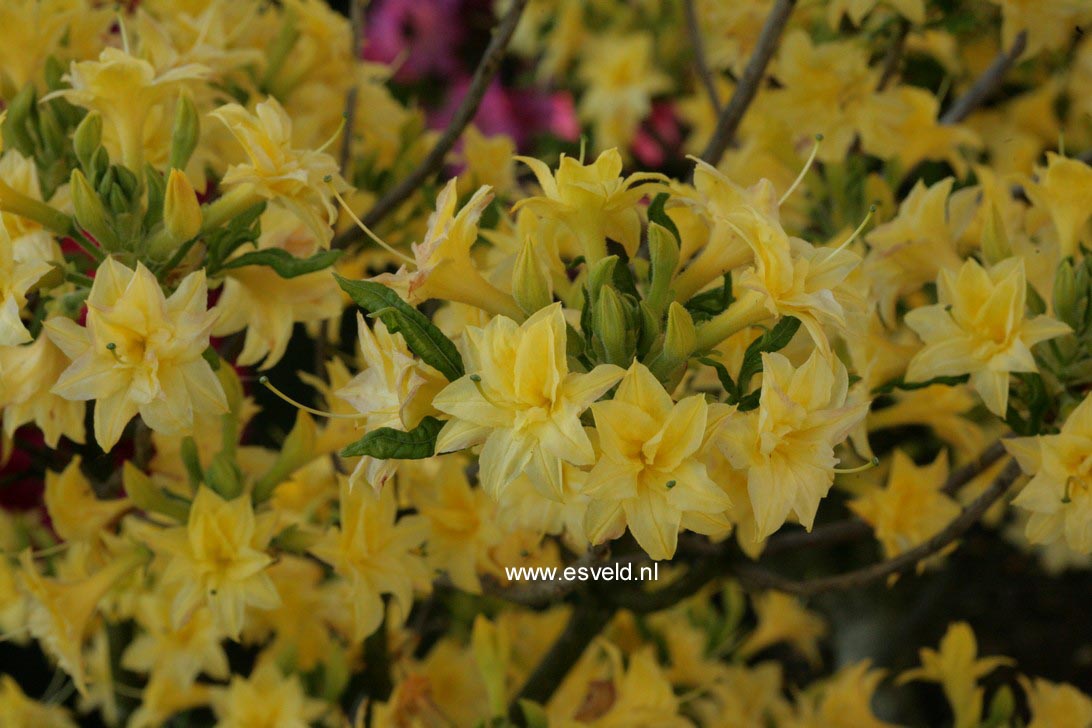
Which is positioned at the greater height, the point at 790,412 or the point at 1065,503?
the point at 790,412

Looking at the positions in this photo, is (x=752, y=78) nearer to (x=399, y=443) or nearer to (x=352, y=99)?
(x=352, y=99)

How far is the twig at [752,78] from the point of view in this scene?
3.57ft

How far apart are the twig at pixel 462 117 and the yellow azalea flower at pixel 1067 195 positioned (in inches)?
18.0

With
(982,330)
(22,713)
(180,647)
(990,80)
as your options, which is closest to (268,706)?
(180,647)

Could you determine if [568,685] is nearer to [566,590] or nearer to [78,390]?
[566,590]

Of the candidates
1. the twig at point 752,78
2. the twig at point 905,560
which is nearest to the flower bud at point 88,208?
the twig at point 752,78

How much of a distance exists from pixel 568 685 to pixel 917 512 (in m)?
0.38

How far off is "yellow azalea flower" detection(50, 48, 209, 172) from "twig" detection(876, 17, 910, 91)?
74cm

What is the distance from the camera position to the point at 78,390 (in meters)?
0.75

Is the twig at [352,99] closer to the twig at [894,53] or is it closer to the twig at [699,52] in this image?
the twig at [699,52]

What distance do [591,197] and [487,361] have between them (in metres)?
0.13

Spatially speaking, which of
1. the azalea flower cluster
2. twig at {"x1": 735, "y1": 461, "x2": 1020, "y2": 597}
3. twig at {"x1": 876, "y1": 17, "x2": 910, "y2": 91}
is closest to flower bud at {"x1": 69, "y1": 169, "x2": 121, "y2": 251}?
the azalea flower cluster

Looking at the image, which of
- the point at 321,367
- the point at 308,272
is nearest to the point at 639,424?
the point at 308,272

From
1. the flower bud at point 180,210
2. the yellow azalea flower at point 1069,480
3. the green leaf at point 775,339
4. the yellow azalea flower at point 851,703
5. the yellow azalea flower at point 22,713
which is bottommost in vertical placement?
the yellow azalea flower at point 22,713
